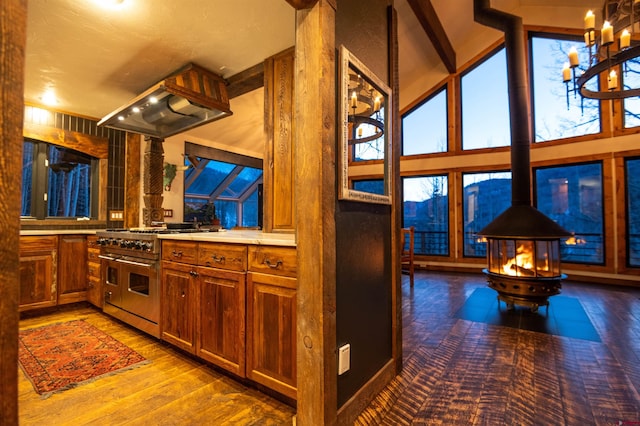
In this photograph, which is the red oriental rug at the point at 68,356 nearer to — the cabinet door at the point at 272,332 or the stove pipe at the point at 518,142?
the cabinet door at the point at 272,332

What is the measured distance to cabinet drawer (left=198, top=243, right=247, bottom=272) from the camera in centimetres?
177

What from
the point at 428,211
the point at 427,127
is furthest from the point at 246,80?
the point at 428,211

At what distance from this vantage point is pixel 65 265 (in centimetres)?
337

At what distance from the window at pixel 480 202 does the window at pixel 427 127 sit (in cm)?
95

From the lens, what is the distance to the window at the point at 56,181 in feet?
11.8

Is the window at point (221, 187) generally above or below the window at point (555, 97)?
below

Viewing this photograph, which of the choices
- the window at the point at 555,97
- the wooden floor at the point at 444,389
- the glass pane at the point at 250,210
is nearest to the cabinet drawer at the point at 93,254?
the wooden floor at the point at 444,389

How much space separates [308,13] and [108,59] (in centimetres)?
238

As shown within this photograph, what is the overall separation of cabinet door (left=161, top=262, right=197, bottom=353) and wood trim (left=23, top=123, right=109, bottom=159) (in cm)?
271

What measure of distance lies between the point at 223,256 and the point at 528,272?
299cm

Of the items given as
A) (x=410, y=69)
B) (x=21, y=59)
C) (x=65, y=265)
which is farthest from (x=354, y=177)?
(x=21, y=59)

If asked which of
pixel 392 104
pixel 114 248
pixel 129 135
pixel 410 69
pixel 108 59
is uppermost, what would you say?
pixel 410 69

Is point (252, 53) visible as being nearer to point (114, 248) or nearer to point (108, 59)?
point (108, 59)

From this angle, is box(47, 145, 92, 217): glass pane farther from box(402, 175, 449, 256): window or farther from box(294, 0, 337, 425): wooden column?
box(402, 175, 449, 256): window
